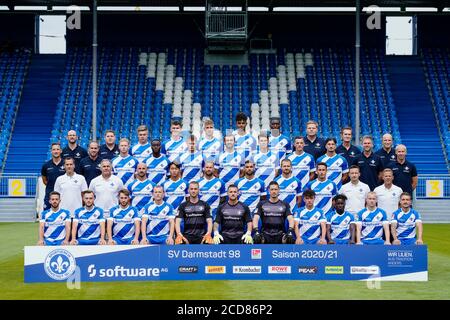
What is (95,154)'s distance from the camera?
52.7 feet

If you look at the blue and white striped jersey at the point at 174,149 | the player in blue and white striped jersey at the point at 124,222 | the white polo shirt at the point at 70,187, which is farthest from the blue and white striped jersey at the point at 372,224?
the white polo shirt at the point at 70,187

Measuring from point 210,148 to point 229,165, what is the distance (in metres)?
0.51

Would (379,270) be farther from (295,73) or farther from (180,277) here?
(295,73)

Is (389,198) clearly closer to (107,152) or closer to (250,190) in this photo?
(250,190)

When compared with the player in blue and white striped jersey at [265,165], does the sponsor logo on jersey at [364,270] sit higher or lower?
lower

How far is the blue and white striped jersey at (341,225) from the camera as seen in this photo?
14.9 metres

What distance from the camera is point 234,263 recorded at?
13.6 m

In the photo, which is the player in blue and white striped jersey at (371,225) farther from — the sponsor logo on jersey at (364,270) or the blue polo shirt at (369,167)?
the sponsor logo on jersey at (364,270)

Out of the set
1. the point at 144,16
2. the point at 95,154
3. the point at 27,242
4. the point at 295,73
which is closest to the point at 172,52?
the point at 144,16

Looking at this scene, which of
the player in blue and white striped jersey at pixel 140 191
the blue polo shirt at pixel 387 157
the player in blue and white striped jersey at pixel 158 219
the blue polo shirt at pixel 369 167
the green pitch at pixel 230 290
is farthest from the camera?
the blue polo shirt at pixel 387 157

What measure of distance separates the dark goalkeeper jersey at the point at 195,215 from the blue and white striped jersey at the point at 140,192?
36.4 inches

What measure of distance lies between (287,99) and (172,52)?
6.30m

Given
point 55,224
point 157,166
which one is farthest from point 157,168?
point 55,224
